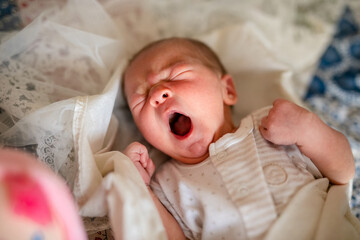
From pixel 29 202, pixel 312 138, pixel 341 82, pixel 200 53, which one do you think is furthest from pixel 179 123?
pixel 341 82

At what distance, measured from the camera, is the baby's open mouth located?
1.12 metres

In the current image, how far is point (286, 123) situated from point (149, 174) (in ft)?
1.48

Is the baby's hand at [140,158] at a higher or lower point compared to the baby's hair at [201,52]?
lower

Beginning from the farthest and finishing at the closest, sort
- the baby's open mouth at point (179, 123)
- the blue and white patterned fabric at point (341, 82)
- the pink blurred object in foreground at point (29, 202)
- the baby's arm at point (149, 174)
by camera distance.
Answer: the blue and white patterned fabric at point (341, 82) → the baby's open mouth at point (179, 123) → the baby's arm at point (149, 174) → the pink blurred object in foreground at point (29, 202)

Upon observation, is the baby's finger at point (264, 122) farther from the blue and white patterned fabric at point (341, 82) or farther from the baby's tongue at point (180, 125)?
the blue and white patterned fabric at point (341, 82)

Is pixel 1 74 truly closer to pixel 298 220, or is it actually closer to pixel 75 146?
pixel 75 146

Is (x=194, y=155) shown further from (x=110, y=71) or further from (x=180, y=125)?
Result: (x=110, y=71)

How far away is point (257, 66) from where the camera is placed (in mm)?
1420

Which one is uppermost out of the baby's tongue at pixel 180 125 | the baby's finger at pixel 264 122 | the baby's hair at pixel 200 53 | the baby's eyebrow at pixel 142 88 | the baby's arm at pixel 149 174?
the baby's hair at pixel 200 53

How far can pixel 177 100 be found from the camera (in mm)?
985

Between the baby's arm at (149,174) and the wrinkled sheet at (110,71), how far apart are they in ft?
0.22

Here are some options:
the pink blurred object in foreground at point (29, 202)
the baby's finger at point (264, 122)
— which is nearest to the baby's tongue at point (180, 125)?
the baby's finger at point (264, 122)

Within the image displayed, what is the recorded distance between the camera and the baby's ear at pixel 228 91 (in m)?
1.17

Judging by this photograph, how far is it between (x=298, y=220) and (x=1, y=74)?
944mm
